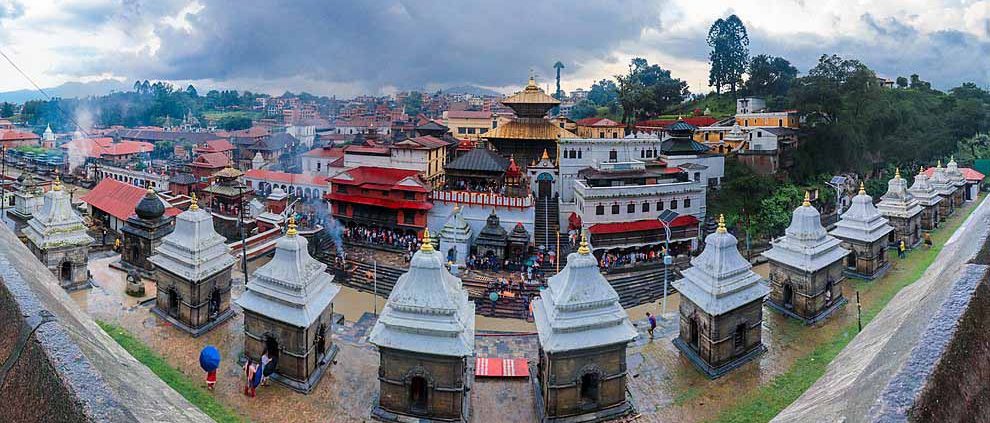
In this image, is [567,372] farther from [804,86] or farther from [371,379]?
[804,86]

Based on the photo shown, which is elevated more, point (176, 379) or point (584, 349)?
point (584, 349)

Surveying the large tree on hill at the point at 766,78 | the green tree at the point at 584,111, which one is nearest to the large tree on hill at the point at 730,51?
the large tree on hill at the point at 766,78

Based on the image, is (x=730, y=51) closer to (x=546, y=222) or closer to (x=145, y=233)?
(x=546, y=222)

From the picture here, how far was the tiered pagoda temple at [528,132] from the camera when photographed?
35.5m

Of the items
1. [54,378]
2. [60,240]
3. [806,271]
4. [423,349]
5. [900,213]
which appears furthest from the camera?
[900,213]

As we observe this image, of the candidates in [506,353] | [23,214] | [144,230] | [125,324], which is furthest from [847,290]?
[23,214]

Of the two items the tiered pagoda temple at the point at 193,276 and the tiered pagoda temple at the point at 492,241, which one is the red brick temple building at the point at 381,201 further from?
the tiered pagoda temple at the point at 193,276

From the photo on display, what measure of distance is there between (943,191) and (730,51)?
32.9 metres

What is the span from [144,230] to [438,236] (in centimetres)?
1115

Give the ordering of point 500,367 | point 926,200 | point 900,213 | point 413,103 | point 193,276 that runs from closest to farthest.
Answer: point 500,367, point 193,276, point 900,213, point 926,200, point 413,103

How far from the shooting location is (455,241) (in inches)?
1003

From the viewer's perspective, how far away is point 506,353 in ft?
50.8

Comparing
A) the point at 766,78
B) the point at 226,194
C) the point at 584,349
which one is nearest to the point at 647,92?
the point at 766,78

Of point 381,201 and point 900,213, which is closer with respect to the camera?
point 900,213
